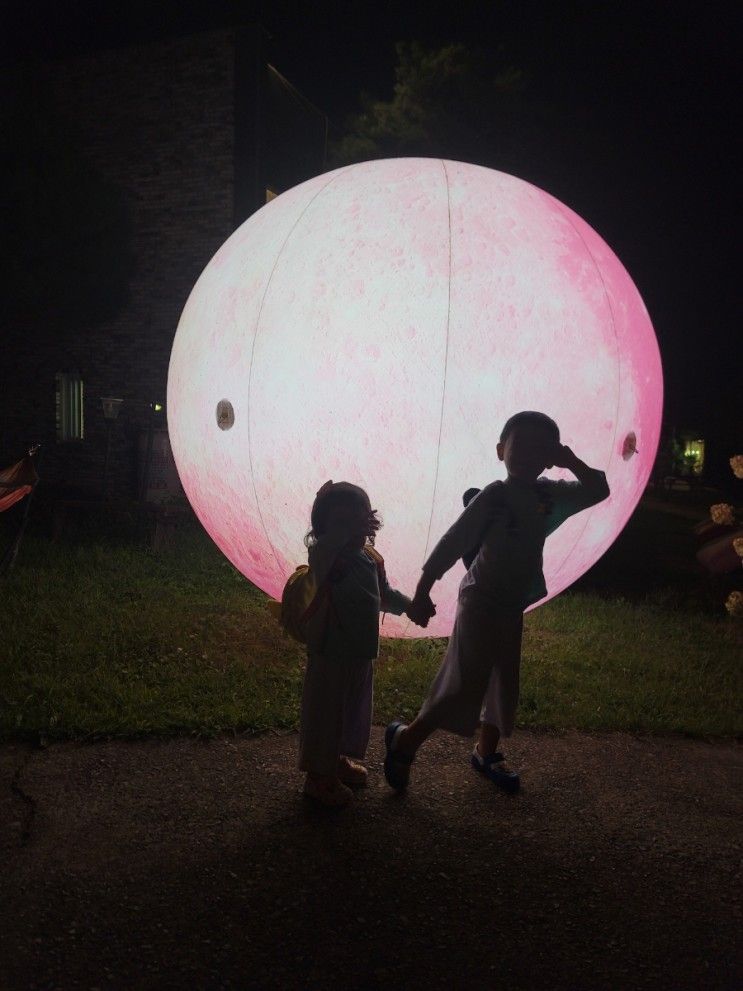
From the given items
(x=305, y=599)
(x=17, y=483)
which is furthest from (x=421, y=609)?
(x=17, y=483)

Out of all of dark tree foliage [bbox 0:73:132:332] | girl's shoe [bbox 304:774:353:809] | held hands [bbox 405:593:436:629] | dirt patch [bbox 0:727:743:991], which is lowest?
dirt patch [bbox 0:727:743:991]

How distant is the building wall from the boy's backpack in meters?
11.8

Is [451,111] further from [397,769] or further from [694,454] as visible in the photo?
[694,454]

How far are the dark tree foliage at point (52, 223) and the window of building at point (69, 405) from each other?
1.58 metres

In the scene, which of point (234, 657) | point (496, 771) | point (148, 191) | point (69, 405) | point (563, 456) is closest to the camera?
point (563, 456)

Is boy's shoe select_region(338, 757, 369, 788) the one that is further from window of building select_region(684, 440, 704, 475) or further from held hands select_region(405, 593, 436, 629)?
window of building select_region(684, 440, 704, 475)

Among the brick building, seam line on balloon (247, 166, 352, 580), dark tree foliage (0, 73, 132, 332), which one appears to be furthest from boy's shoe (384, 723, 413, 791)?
dark tree foliage (0, 73, 132, 332)

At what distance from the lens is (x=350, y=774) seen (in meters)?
3.21

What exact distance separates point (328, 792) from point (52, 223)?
12986mm

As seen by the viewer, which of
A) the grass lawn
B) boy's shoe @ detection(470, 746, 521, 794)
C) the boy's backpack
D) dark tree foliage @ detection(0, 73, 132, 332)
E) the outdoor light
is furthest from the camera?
dark tree foliage @ detection(0, 73, 132, 332)

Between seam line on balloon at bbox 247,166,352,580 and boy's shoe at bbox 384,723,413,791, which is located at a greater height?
seam line on balloon at bbox 247,166,352,580

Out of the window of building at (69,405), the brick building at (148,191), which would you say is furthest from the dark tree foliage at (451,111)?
the window of building at (69,405)

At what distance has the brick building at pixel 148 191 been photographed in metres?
13.5

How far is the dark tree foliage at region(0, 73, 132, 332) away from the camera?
13.2 meters
